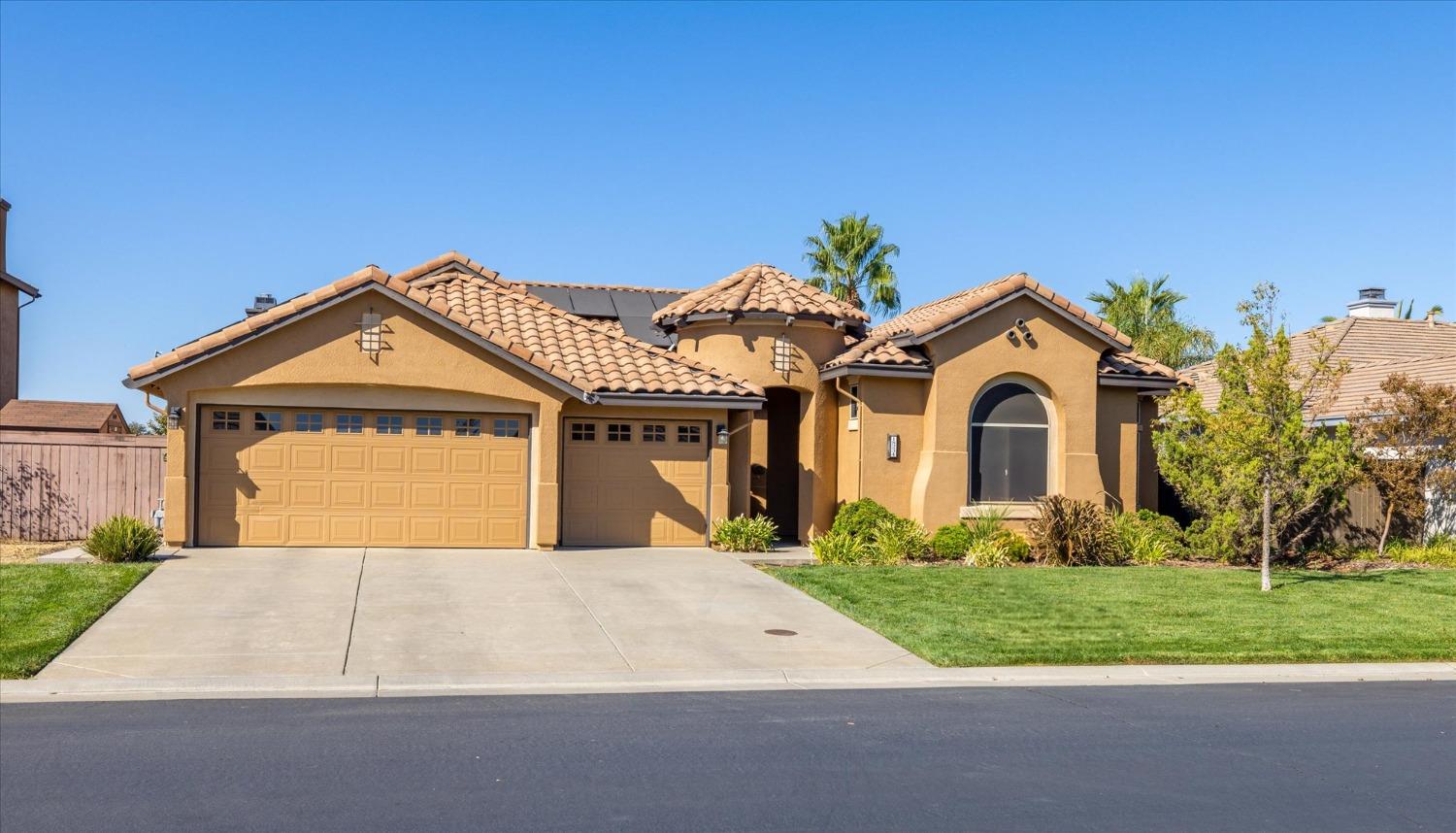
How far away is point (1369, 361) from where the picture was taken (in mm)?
30375

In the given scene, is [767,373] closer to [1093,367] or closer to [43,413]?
[1093,367]

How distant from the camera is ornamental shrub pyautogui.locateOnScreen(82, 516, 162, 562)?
54.1ft

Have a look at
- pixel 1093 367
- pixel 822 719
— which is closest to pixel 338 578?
pixel 822 719

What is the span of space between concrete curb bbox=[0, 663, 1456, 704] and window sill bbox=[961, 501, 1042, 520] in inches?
364

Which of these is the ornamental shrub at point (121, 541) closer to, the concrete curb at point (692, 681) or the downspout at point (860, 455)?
the concrete curb at point (692, 681)

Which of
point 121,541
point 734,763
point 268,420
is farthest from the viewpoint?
point 268,420

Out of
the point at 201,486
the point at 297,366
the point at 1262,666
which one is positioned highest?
the point at 297,366

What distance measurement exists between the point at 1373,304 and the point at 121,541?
33.0 meters

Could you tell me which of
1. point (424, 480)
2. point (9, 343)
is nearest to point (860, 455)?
point (424, 480)

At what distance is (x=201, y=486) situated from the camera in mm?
18641

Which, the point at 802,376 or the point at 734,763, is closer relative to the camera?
the point at 734,763

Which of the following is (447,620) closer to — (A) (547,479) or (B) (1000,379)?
(A) (547,479)

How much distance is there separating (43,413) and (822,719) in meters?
25.6

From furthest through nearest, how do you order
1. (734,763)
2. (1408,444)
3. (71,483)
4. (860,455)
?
(860,455), (1408,444), (71,483), (734,763)
